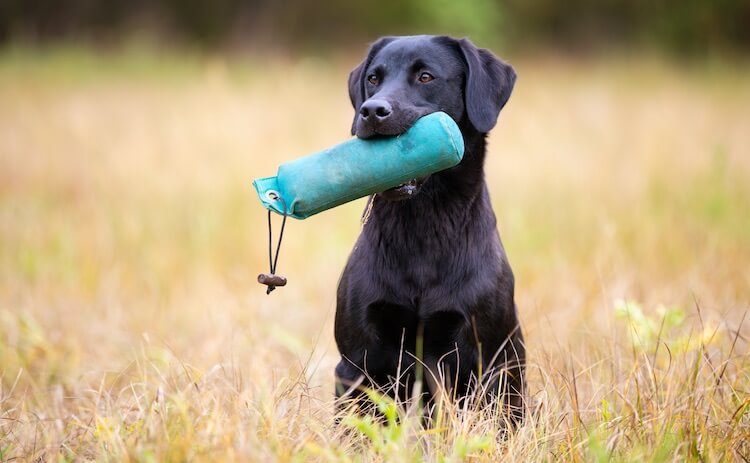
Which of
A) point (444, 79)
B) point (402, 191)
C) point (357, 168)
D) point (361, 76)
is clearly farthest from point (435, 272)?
point (361, 76)

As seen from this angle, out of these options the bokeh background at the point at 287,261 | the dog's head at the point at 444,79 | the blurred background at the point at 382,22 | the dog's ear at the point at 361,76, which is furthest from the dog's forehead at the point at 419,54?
the blurred background at the point at 382,22

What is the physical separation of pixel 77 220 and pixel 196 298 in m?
1.58

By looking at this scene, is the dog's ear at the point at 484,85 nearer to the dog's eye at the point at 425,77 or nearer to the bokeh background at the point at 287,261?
the dog's eye at the point at 425,77

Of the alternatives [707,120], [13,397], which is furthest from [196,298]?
[707,120]

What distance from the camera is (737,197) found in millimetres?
5898

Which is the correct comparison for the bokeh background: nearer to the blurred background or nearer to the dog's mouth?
the dog's mouth

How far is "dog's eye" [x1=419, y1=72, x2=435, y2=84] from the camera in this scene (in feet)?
9.73

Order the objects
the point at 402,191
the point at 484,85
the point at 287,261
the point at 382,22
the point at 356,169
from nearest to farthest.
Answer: the point at 356,169
the point at 402,191
the point at 484,85
the point at 287,261
the point at 382,22

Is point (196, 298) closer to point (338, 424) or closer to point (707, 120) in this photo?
point (338, 424)

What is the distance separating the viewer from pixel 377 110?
2.58 meters

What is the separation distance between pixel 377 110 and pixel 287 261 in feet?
10.0

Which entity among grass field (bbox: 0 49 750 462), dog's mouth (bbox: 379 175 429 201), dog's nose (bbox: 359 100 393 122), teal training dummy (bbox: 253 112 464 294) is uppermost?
dog's nose (bbox: 359 100 393 122)

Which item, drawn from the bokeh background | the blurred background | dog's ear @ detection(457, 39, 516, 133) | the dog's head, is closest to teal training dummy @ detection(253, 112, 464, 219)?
the dog's head

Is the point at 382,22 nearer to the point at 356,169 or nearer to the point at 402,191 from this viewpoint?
the point at 402,191
